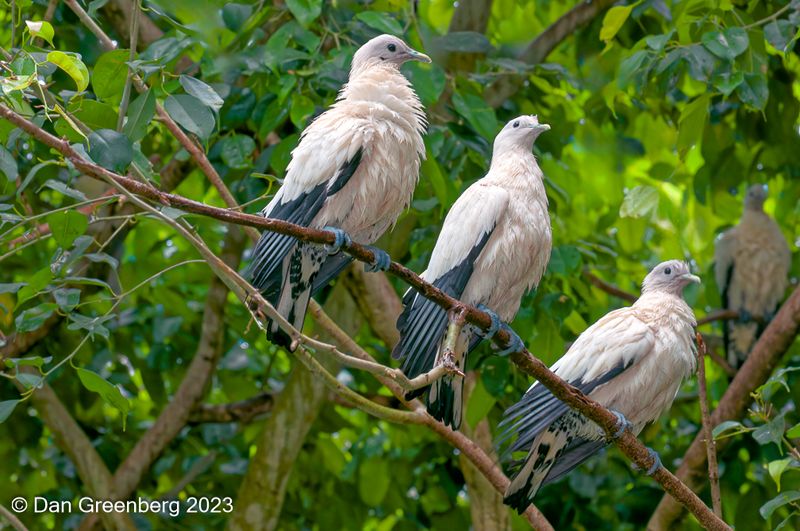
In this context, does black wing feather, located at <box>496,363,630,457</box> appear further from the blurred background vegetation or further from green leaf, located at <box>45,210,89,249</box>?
green leaf, located at <box>45,210,89,249</box>

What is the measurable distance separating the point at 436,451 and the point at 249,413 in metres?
1.11

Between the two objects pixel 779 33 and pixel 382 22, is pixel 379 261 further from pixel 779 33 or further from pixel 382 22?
pixel 779 33

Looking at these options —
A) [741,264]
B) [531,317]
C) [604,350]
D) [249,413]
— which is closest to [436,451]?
[249,413]

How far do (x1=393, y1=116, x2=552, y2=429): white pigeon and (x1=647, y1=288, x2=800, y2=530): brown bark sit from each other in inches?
64.8

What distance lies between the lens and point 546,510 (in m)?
6.11

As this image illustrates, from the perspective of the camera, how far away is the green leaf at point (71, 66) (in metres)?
2.79

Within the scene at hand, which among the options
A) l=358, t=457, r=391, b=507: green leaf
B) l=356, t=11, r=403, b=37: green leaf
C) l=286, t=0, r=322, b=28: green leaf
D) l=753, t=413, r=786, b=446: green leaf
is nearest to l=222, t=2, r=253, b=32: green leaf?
l=286, t=0, r=322, b=28: green leaf

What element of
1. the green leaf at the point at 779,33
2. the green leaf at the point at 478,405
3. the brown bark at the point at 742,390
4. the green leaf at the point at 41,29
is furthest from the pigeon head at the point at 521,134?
the green leaf at the point at 41,29

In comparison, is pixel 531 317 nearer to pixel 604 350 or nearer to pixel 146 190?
pixel 604 350

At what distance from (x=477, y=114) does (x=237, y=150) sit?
1085 mm

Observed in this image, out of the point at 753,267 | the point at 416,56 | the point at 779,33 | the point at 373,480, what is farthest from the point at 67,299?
the point at 753,267

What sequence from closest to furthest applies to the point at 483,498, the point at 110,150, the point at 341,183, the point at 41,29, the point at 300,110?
the point at 110,150 < the point at 41,29 < the point at 341,183 < the point at 300,110 < the point at 483,498

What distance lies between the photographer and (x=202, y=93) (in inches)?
120

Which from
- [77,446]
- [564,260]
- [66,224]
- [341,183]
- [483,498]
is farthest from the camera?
[77,446]
